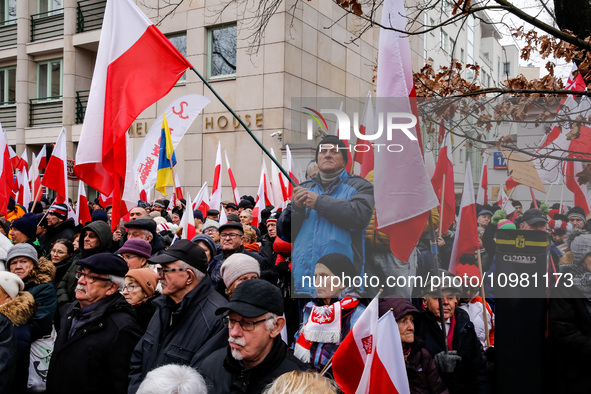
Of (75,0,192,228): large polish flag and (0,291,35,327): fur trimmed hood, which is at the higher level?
(75,0,192,228): large polish flag

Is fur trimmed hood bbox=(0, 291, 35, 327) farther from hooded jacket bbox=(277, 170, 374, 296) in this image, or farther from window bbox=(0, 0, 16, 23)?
window bbox=(0, 0, 16, 23)

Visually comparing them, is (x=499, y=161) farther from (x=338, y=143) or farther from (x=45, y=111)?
(x=45, y=111)

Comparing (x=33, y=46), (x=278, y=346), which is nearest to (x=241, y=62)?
(x=33, y=46)

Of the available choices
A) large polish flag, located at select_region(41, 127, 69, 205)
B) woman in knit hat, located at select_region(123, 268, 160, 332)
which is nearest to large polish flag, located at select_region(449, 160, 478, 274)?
woman in knit hat, located at select_region(123, 268, 160, 332)

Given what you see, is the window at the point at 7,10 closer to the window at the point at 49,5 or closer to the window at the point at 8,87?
the window at the point at 49,5

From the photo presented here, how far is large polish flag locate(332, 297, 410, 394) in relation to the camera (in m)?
3.07

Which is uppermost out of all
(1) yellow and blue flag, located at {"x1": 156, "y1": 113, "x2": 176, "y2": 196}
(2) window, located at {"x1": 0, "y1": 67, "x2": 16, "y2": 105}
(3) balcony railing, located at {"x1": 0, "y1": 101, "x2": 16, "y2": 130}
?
(2) window, located at {"x1": 0, "y1": 67, "x2": 16, "y2": 105}

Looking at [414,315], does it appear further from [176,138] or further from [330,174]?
[176,138]

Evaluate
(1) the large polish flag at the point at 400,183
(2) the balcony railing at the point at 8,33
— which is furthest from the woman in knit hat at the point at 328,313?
(2) the balcony railing at the point at 8,33

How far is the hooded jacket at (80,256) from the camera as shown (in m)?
5.57

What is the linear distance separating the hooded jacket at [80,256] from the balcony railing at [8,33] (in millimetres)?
22504

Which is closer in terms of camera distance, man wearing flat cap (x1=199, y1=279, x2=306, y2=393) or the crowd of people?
man wearing flat cap (x1=199, y1=279, x2=306, y2=393)

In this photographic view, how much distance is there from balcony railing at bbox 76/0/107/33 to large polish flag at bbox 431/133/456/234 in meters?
20.2

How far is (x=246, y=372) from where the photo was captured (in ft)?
9.50
